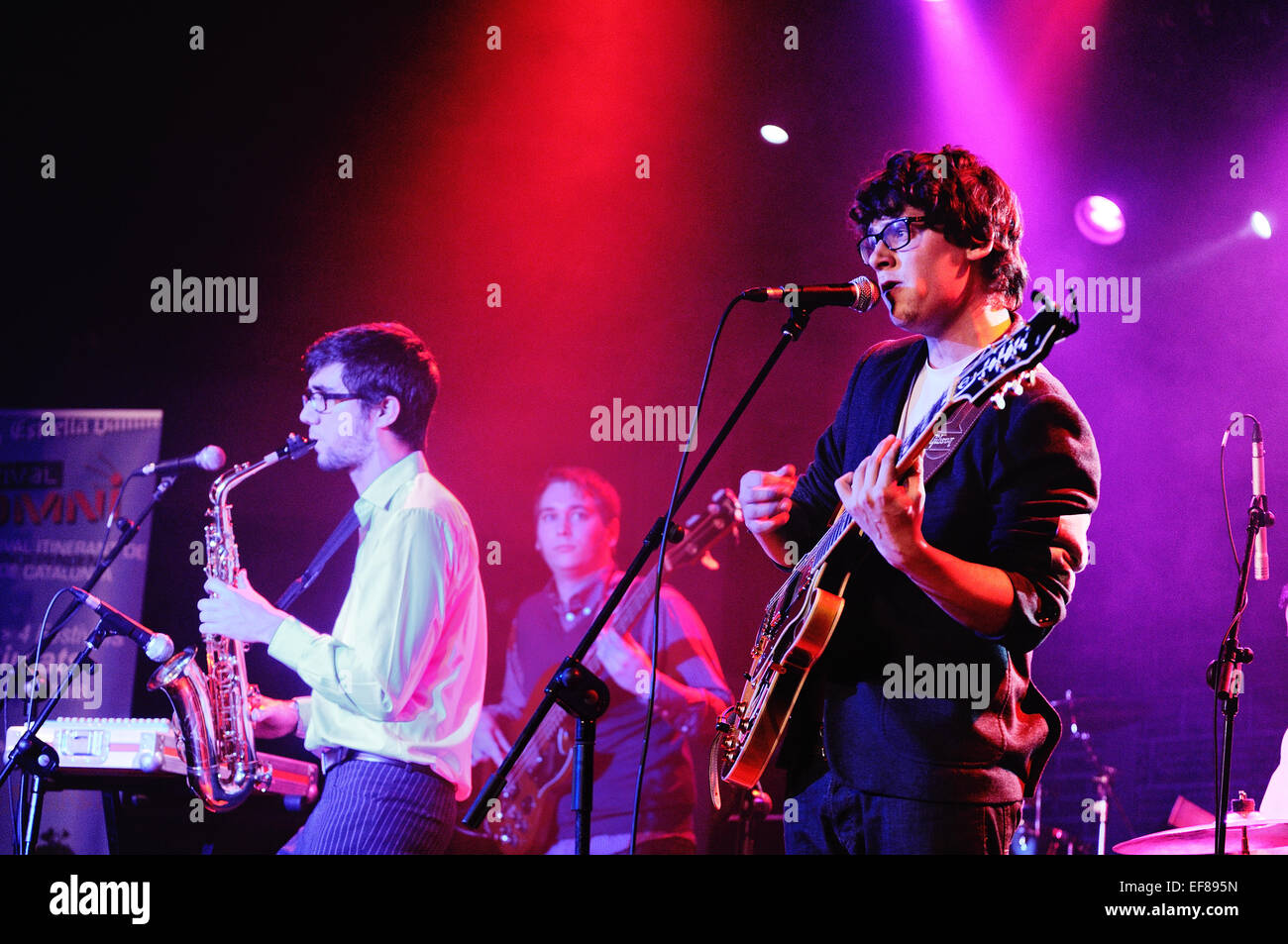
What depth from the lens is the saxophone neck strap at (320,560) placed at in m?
3.68

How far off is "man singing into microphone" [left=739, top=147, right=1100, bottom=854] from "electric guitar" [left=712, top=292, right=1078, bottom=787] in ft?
0.16

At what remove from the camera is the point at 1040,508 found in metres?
1.88

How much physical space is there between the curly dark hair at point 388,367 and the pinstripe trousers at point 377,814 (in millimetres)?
1100

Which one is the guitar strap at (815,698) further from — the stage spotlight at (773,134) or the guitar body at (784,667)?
the stage spotlight at (773,134)

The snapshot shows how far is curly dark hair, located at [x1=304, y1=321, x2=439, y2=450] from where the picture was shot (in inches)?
144

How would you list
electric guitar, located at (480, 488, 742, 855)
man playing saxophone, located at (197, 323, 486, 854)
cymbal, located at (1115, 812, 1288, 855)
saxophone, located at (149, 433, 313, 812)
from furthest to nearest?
electric guitar, located at (480, 488, 742, 855) → saxophone, located at (149, 433, 313, 812) → man playing saxophone, located at (197, 323, 486, 854) → cymbal, located at (1115, 812, 1288, 855)

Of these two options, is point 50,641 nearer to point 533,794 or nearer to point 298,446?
point 298,446

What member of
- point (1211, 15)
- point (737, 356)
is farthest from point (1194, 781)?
point (1211, 15)

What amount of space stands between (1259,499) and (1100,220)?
1081 mm

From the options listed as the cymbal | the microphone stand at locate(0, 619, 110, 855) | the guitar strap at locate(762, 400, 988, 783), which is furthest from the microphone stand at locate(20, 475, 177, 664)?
the cymbal

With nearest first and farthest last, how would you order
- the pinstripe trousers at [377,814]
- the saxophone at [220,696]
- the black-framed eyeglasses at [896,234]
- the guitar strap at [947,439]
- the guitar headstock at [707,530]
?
1. the guitar strap at [947,439]
2. the black-framed eyeglasses at [896,234]
3. the pinstripe trousers at [377,814]
4. the saxophone at [220,696]
5. the guitar headstock at [707,530]

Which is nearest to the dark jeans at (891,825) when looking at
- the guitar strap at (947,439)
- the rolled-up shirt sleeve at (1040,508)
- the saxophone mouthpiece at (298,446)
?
the rolled-up shirt sleeve at (1040,508)

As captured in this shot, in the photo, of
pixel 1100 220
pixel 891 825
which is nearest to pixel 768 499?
pixel 891 825

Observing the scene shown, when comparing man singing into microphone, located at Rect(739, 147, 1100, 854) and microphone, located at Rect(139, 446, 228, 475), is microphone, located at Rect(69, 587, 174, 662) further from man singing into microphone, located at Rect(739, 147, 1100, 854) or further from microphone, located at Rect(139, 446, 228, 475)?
man singing into microphone, located at Rect(739, 147, 1100, 854)
